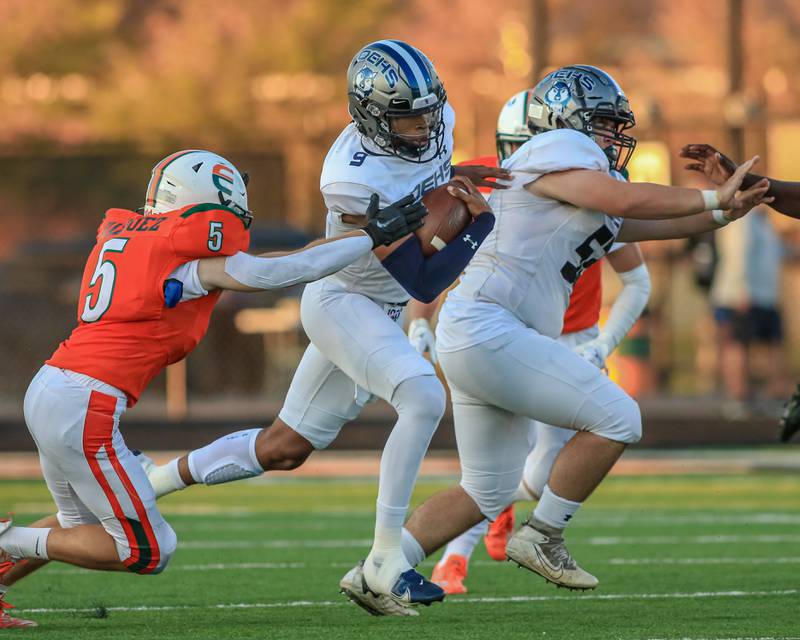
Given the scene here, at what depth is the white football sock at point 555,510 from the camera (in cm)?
600

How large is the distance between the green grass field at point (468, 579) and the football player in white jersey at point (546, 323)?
35 centimetres

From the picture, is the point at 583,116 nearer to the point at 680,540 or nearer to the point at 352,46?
the point at 680,540

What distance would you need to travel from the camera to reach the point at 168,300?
5.61 meters

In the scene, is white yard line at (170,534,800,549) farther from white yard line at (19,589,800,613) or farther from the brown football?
the brown football

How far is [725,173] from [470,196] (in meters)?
0.94

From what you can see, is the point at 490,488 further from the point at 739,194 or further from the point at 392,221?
the point at 739,194

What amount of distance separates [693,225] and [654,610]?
4.55 feet

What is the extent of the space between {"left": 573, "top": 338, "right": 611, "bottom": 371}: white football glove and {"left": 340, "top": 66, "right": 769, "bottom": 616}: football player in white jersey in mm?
1153

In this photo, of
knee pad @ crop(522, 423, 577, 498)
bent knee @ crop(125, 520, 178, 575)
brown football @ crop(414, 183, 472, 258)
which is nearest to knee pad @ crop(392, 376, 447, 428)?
brown football @ crop(414, 183, 472, 258)

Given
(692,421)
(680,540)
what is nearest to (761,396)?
(692,421)

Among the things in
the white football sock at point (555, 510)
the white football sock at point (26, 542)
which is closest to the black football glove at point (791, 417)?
the white football sock at point (555, 510)

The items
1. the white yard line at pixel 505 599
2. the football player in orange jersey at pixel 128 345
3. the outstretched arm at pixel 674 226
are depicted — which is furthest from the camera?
the white yard line at pixel 505 599

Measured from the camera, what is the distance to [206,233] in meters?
5.62

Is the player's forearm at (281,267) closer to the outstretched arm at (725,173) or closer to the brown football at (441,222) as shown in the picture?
the brown football at (441,222)
